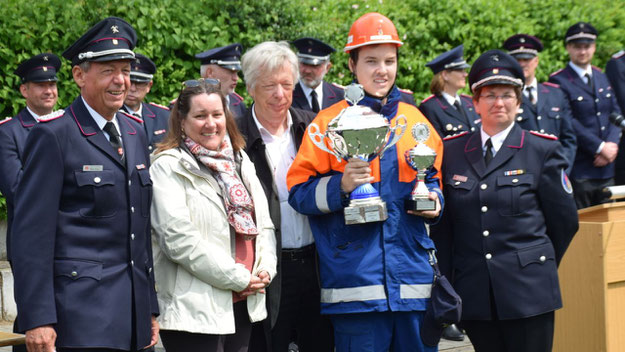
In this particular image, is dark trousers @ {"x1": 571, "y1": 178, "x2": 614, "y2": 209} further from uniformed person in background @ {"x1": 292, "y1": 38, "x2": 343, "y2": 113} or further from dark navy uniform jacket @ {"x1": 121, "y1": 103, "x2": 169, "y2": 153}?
dark navy uniform jacket @ {"x1": 121, "y1": 103, "x2": 169, "y2": 153}

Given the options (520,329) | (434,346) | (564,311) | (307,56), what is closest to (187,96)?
(434,346)

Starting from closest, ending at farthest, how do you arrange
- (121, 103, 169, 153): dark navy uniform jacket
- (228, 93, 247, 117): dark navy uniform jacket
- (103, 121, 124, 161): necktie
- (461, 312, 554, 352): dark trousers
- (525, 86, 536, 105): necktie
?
1. (103, 121, 124, 161): necktie
2. (461, 312, 554, 352): dark trousers
3. (121, 103, 169, 153): dark navy uniform jacket
4. (228, 93, 247, 117): dark navy uniform jacket
5. (525, 86, 536, 105): necktie

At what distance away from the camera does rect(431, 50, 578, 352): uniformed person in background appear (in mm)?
4820

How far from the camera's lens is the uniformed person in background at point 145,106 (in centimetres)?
727

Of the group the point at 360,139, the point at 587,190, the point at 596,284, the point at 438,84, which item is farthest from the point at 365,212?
the point at 587,190

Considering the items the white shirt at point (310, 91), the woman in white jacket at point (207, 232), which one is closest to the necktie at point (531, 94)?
the white shirt at point (310, 91)

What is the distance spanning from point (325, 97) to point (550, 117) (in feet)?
7.63

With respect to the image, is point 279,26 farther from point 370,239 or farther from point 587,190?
point 370,239

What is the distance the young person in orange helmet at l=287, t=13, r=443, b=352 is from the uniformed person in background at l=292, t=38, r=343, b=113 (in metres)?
3.17

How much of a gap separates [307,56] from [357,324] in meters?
4.22

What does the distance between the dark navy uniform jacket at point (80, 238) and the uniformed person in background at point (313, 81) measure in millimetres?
3994

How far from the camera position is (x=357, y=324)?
448 centimetres

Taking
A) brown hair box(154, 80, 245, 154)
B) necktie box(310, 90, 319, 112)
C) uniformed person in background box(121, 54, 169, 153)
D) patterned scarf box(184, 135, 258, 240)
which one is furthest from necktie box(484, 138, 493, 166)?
uniformed person in background box(121, 54, 169, 153)

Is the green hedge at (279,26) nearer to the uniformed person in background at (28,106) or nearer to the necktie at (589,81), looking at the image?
the uniformed person in background at (28,106)
